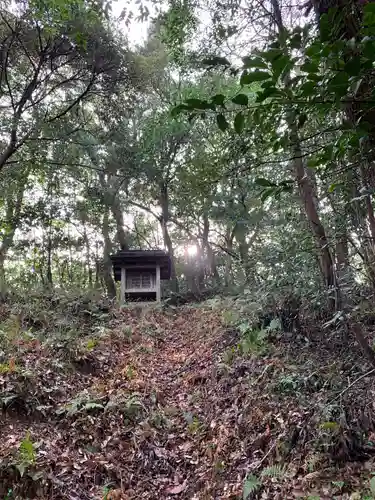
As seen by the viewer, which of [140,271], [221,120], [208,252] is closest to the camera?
[221,120]

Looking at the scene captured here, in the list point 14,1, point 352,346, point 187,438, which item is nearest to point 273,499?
point 187,438

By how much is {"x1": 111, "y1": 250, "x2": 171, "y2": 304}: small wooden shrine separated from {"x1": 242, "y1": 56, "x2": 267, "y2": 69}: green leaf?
43.8 feet

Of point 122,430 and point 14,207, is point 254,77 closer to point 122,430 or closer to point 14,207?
point 122,430

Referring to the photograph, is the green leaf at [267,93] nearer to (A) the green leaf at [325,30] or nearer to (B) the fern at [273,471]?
(A) the green leaf at [325,30]

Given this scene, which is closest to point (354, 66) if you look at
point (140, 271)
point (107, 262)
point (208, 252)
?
point (140, 271)

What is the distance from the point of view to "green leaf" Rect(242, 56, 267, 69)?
3.78 feet

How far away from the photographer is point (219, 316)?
393 inches

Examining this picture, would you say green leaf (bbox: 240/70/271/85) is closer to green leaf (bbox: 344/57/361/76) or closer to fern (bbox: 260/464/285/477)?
green leaf (bbox: 344/57/361/76)

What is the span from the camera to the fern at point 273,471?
3465mm

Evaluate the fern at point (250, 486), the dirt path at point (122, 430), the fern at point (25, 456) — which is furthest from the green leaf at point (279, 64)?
the fern at point (25, 456)

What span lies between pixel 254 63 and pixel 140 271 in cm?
1380

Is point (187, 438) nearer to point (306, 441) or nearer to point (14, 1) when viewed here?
point (306, 441)

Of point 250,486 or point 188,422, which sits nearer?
point 250,486

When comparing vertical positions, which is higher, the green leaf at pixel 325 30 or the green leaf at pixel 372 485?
Result: the green leaf at pixel 325 30
